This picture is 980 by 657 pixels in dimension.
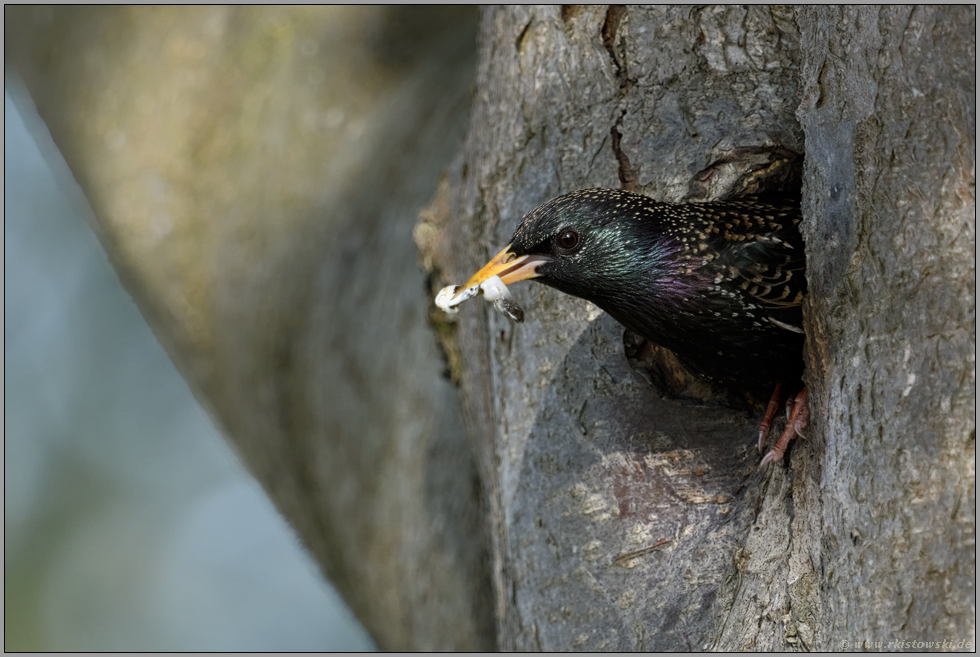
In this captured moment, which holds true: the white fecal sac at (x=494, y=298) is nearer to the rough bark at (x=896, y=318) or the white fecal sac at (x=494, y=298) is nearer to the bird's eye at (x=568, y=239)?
the bird's eye at (x=568, y=239)

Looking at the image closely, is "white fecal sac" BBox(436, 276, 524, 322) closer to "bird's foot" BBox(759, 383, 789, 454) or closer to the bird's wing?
the bird's wing

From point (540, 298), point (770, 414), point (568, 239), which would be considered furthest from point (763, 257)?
point (540, 298)

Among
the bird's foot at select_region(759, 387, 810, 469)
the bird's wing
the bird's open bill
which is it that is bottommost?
the bird's foot at select_region(759, 387, 810, 469)

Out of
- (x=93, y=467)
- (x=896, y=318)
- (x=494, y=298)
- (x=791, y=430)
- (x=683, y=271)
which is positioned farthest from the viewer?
(x=93, y=467)

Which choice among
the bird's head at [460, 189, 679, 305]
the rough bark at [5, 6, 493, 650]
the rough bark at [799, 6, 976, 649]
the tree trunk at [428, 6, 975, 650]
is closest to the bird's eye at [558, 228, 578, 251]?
the bird's head at [460, 189, 679, 305]

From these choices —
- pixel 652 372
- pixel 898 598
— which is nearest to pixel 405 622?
pixel 652 372

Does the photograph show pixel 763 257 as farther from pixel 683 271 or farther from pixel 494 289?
pixel 494 289
